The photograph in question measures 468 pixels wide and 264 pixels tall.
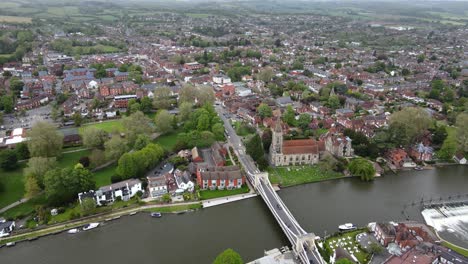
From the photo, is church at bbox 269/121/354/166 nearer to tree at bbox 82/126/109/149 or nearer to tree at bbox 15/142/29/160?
tree at bbox 82/126/109/149

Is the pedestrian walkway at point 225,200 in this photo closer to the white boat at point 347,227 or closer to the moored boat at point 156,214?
the moored boat at point 156,214

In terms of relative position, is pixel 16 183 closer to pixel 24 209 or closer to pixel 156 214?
pixel 24 209

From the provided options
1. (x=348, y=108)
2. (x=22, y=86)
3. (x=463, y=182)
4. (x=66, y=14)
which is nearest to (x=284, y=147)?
(x=463, y=182)

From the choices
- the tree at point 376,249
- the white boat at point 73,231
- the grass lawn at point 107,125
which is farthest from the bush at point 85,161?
the tree at point 376,249

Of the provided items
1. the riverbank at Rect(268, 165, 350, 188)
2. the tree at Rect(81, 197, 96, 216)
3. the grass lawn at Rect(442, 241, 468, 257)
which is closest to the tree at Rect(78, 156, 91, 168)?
the tree at Rect(81, 197, 96, 216)

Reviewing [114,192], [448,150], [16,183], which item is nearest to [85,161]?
[16,183]

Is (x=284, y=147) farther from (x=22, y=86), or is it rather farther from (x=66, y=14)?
(x=66, y=14)
